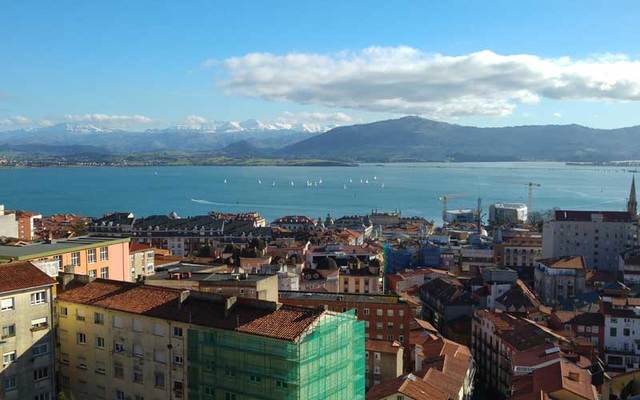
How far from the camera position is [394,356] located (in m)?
23.3

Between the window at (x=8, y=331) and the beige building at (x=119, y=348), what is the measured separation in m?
1.59

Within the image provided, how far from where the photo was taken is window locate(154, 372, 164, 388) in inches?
567

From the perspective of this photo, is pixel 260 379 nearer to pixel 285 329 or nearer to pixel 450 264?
pixel 285 329

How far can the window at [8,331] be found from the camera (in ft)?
45.2

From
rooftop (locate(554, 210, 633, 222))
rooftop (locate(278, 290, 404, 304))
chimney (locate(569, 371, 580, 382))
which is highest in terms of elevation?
rooftop (locate(554, 210, 633, 222))

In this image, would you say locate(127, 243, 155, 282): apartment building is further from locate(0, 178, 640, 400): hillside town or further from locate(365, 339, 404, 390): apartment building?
locate(365, 339, 404, 390): apartment building

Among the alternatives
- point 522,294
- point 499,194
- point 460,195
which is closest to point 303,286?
point 522,294

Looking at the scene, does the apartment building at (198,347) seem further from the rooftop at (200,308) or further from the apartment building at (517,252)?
the apartment building at (517,252)

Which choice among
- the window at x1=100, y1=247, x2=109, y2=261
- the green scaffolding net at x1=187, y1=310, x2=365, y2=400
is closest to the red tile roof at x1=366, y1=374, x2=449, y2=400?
the green scaffolding net at x1=187, y1=310, x2=365, y2=400

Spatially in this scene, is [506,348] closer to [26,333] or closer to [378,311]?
[378,311]

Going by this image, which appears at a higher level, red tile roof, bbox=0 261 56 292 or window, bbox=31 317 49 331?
red tile roof, bbox=0 261 56 292

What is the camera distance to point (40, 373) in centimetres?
1464

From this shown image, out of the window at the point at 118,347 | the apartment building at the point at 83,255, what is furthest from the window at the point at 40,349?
the apartment building at the point at 83,255

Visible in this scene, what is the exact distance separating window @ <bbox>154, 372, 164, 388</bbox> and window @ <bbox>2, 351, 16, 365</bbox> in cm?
290
